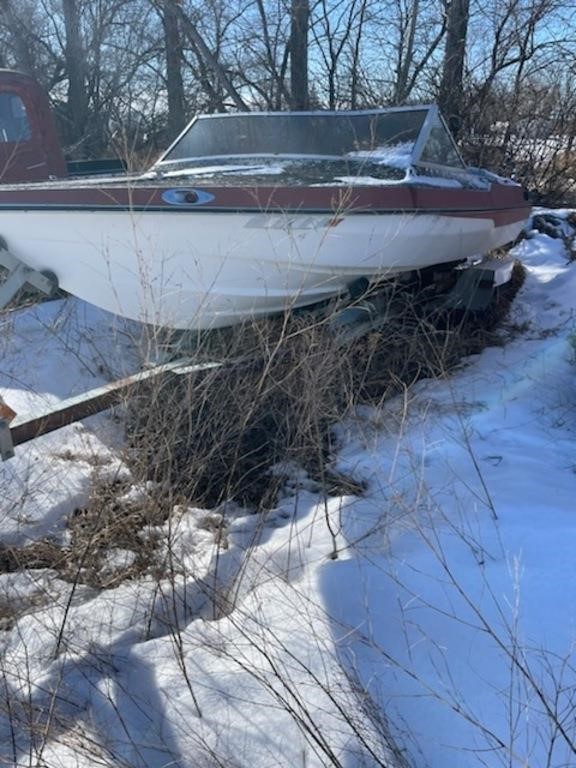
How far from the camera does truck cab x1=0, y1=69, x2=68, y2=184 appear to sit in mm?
6660

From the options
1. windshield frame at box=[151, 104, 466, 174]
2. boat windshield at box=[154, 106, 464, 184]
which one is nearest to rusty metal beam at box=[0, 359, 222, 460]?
boat windshield at box=[154, 106, 464, 184]

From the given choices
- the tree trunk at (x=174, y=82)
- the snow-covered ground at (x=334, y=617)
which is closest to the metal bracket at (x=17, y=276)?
the snow-covered ground at (x=334, y=617)

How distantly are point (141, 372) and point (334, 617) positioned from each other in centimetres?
150

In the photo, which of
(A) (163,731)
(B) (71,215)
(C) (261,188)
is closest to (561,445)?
(C) (261,188)

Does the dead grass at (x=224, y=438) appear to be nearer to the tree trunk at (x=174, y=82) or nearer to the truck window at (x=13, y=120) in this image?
the truck window at (x=13, y=120)

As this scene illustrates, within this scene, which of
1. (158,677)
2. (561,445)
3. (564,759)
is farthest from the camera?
(561,445)

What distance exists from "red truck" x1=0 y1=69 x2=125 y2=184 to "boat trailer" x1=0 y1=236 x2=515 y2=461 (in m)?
2.79

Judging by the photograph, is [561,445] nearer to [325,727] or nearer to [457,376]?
[457,376]

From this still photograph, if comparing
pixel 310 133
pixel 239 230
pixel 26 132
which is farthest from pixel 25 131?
pixel 239 230

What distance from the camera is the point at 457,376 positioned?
4238mm

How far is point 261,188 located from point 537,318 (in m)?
2.85

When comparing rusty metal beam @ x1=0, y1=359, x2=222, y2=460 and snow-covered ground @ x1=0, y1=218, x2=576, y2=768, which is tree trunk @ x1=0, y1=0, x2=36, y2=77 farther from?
snow-covered ground @ x1=0, y1=218, x2=576, y2=768

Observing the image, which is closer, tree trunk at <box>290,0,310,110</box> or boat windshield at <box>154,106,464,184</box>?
boat windshield at <box>154,106,464,184</box>

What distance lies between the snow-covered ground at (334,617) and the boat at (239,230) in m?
0.93
